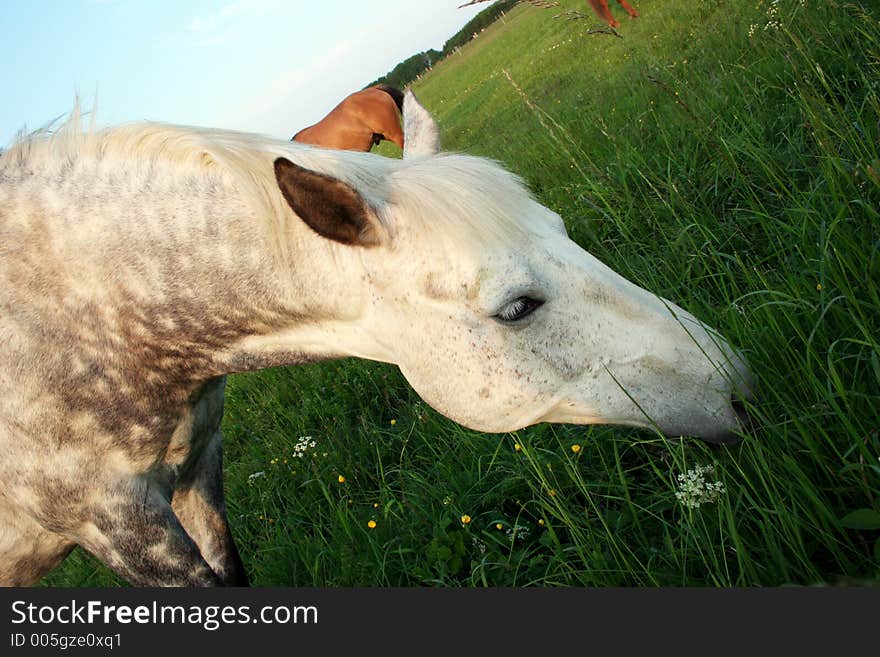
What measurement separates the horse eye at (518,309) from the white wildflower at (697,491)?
2.12 ft

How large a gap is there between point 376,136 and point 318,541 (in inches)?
351

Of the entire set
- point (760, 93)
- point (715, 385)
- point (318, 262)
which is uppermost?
point (318, 262)

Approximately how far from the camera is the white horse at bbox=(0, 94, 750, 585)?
73.2 inches

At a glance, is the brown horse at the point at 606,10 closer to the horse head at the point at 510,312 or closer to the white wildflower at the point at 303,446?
the white wildflower at the point at 303,446

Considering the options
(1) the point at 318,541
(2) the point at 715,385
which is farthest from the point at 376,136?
(2) the point at 715,385

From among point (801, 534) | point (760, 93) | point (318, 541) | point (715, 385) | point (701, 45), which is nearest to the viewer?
point (801, 534)

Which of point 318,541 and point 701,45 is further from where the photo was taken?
point 701,45

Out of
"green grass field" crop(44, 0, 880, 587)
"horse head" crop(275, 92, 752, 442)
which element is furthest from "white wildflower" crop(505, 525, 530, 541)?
"horse head" crop(275, 92, 752, 442)

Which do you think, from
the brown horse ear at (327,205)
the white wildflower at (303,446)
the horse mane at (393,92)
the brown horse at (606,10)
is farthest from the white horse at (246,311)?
the brown horse at (606,10)

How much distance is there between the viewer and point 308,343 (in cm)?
228

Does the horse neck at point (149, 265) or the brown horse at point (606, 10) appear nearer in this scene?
the horse neck at point (149, 265)

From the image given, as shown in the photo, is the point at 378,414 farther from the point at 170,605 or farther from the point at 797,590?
the point at 797,590

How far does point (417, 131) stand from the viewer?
2645mm

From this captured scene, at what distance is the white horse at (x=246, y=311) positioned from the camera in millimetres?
1859
